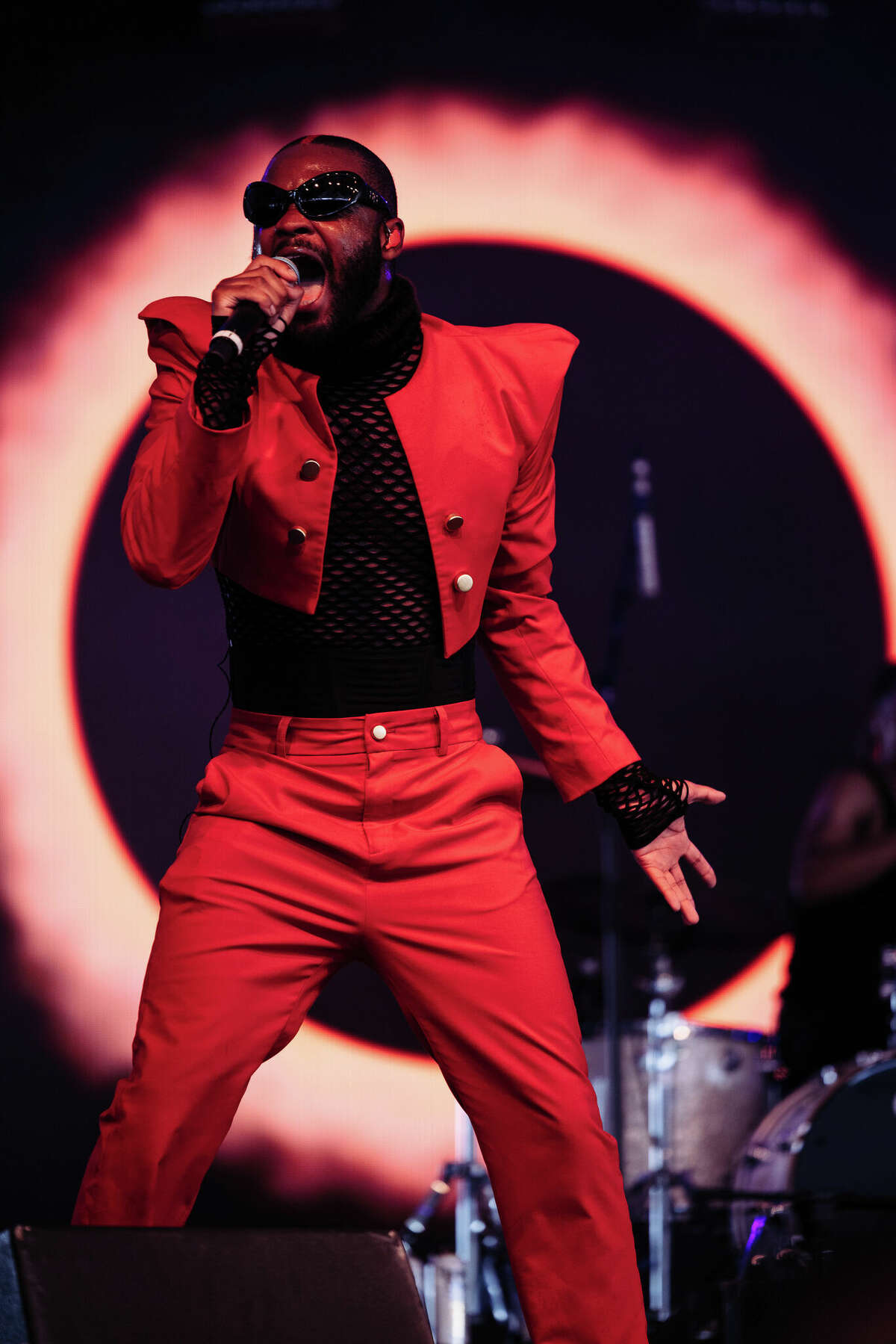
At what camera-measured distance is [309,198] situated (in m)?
2.22

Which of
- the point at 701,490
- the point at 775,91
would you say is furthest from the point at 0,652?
the point at 775,91

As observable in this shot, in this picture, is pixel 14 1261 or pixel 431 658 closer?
pixel 14 1261

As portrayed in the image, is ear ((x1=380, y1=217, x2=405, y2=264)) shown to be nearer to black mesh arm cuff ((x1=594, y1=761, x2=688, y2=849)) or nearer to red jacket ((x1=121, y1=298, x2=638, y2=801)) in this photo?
red jacket ((x1=121, y1=298, x2=638, y2=801))

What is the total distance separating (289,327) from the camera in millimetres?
2262

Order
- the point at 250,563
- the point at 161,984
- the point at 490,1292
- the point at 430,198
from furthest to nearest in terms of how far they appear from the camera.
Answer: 1. the point at 430,198
2. the point at 490,1292
3. the point at 250,563
4. the point at 161,984

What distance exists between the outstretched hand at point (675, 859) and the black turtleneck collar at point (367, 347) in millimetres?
842

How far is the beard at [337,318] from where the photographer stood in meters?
2.26

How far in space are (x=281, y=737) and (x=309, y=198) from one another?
2.67 ft

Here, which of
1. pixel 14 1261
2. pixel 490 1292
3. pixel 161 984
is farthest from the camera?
pixel 490 1292

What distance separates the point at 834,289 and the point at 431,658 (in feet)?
8.72

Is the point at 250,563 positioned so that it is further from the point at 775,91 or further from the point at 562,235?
the point at 775,91

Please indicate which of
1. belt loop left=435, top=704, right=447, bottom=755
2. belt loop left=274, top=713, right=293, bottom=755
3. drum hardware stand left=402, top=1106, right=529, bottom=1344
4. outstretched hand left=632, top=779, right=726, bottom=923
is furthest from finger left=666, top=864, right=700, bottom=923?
drum hardware stand left=402, top=1106, right=529, bottom=1344

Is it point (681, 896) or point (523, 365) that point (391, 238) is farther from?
point (681, 896)

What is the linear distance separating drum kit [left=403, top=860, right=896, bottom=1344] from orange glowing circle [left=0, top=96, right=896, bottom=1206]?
42cm
